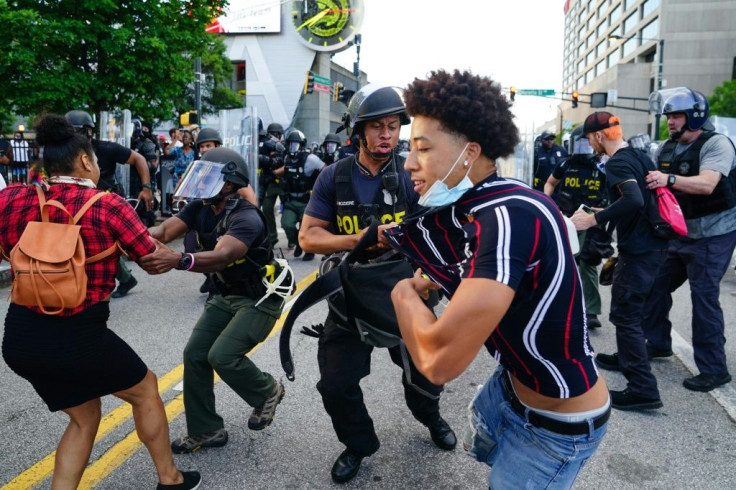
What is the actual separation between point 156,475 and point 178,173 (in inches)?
407

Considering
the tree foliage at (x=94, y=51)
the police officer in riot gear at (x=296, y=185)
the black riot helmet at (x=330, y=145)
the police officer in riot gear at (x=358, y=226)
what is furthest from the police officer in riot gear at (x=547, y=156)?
the tree foliage at (x=94, y=51)

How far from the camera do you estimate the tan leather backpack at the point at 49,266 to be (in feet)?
7.54

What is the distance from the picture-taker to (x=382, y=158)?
327 centimetres

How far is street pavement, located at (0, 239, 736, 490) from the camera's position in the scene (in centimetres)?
305

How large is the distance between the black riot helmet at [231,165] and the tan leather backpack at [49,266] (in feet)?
4.00

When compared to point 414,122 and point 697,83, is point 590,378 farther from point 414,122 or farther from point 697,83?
point 697,83

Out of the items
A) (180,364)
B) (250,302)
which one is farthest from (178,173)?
(250,302)

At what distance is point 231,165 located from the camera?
3.54 metres

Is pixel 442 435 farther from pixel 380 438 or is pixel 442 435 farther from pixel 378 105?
pixel 378 105

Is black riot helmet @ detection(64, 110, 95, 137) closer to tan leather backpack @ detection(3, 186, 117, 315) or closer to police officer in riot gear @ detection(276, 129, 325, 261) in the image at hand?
police officer in riot gear @ detection(276, 129, 325, 261)

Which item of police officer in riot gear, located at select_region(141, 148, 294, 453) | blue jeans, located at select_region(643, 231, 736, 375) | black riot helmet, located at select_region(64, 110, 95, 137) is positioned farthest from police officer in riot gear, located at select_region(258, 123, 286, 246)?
blue jeans, located at select_region(643, 231, 736, 375)

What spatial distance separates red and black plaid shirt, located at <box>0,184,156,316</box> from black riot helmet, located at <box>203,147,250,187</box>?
38.9 inches

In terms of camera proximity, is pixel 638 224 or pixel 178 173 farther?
pixel 178 173

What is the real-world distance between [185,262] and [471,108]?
183 cm
